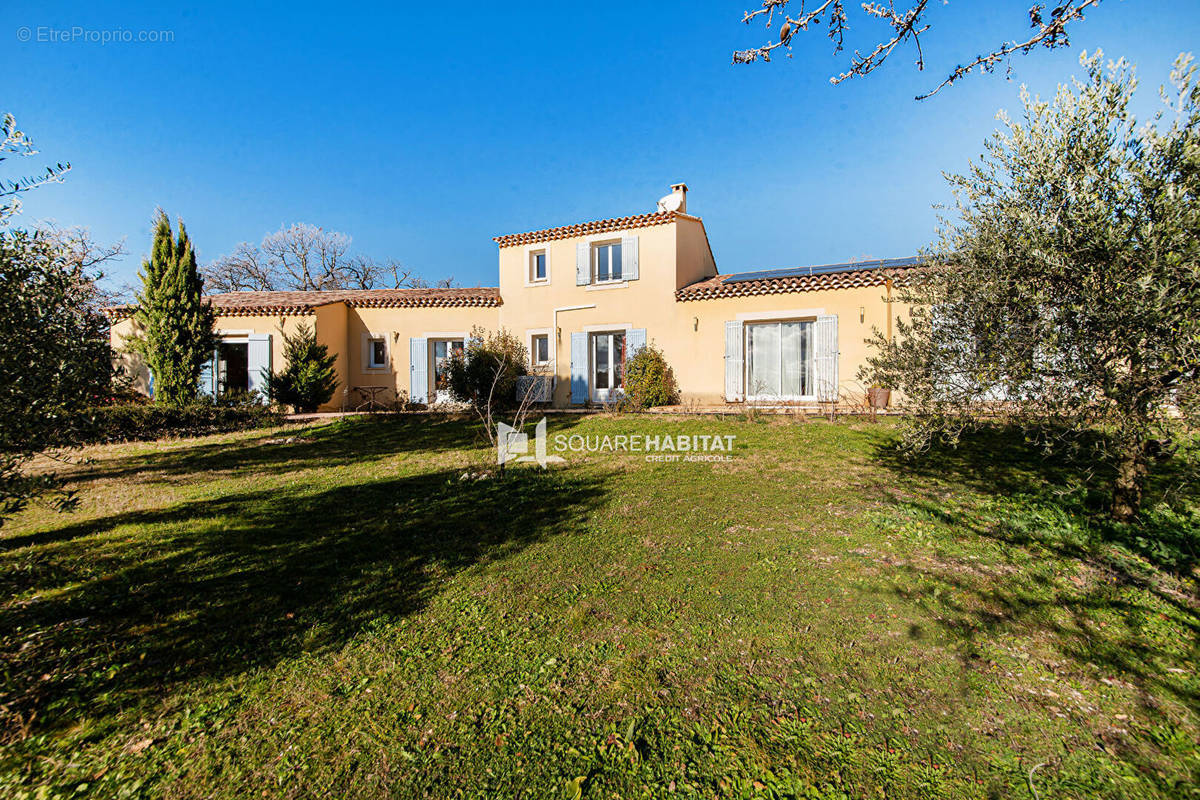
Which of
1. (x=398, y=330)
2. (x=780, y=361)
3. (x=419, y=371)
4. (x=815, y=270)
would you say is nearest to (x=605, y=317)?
(x=780, y=361)

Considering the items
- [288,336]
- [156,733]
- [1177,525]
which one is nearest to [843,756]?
[156,733]

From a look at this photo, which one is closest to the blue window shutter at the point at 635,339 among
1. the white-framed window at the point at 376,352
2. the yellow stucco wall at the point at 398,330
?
the yellow stucco wall at the point at 398,330

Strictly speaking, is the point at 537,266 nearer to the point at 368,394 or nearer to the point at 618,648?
the point at 368,394

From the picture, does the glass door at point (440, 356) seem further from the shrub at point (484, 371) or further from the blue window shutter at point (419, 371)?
the shrub at point (484, 371)

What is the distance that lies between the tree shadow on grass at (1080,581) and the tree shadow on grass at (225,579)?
11.8 feet

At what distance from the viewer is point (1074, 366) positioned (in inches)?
172

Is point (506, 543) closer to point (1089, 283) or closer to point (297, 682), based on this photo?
point (297, 682)

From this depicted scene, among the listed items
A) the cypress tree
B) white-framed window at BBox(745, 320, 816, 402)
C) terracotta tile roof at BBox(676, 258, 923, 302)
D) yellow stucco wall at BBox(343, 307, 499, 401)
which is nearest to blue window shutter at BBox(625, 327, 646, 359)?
terracotta tile roof at BBox(676, 258, 923, 302)

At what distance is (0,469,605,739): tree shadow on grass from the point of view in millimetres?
3252

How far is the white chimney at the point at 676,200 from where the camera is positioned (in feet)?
50.4

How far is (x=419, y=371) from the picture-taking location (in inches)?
672

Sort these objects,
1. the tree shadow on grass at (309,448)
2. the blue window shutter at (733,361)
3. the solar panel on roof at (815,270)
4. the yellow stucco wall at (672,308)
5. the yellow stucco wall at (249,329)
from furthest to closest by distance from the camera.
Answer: the yellow stucco wall at (249,329), the blue window shutter at (733,361), the solar panel on roof at (815,270), the yellow stucco wall at (672,308), the tree shadow on grass at (309,448)

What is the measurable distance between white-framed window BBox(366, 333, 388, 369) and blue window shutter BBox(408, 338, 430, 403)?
1.20 meters

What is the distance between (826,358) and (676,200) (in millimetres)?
6469
